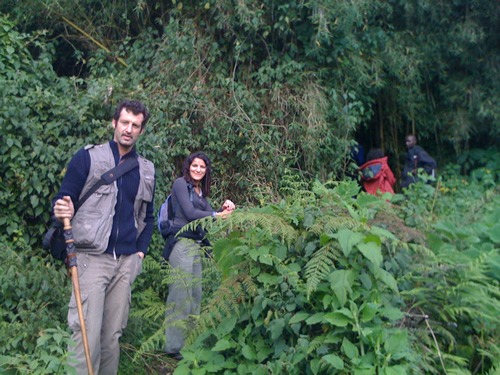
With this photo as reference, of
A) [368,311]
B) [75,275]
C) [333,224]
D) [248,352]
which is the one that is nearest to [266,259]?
[333,224]

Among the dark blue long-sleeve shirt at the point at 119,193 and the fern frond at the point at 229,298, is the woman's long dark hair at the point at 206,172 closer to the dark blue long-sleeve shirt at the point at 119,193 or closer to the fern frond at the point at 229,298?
the dark blue long-sleeve shirt at the point at 119,193

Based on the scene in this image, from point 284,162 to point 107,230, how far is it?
462cm

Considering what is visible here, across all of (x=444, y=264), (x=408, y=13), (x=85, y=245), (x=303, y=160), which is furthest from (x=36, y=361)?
(x=408, y=13)

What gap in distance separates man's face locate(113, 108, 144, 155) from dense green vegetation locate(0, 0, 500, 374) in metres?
0.95

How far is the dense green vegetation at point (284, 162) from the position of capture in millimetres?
4590

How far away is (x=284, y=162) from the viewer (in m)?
9.98

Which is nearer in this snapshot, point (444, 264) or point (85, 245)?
point (444, 264)

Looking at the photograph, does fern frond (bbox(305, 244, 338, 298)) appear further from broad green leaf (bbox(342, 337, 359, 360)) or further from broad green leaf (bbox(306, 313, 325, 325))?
broad green leaf (bbox(342, 337, 359, 360))

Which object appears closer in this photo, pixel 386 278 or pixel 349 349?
pixel 349 349

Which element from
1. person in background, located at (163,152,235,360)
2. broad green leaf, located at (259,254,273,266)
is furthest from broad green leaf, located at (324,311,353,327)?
person in background, located at (163,152,235,360)

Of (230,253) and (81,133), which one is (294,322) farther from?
(81,133)

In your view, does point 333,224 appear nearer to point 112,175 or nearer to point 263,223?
point 263,223

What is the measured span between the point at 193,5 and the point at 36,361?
6827mm

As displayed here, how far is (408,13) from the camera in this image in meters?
12.7
